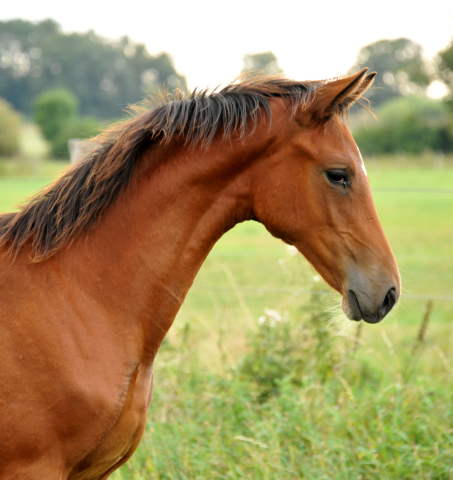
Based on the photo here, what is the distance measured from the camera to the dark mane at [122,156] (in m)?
1.77

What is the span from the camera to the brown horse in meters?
1.64

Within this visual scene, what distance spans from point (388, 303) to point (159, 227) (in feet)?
2.94

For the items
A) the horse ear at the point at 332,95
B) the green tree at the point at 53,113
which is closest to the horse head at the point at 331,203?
the horse ear at the point at 332,95

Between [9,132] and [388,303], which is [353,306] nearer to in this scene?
[388,303]

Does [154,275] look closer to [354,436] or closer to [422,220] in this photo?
[354,436]

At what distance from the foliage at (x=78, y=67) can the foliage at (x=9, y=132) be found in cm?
1647

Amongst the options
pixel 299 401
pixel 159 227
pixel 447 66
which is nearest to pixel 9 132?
pixel 447 66

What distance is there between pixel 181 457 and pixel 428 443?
1.55m

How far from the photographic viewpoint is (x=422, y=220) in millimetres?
14656

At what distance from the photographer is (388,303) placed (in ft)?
5.64

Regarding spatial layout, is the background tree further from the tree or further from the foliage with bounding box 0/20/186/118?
the tree

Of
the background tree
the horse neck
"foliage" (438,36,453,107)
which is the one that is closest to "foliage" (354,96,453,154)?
"foliage" (438,36,453,107)

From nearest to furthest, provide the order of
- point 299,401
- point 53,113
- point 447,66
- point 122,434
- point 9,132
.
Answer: point 122,434
point 299,401
point 9,132
point 447,66
point 53,113

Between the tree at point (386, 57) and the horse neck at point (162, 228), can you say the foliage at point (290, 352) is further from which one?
the tree at point (386, 57)
